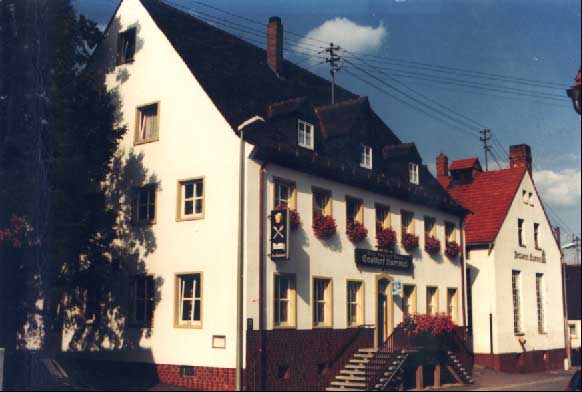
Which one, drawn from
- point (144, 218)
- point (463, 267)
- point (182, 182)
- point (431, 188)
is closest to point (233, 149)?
point (182, 182)

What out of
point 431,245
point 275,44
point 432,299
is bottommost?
point 432,299

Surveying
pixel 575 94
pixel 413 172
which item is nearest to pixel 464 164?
pixel 413 172

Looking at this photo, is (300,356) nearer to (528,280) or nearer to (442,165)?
(528,280)

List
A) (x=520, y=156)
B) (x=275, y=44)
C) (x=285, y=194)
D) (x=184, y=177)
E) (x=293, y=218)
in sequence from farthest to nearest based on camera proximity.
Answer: (x=520, y=156), (x=275, y=44), (x=285, y=194), (x=293, y=218), (x=184, y=177)

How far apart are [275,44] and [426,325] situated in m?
12.8

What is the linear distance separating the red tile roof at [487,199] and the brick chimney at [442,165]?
228 centimetres

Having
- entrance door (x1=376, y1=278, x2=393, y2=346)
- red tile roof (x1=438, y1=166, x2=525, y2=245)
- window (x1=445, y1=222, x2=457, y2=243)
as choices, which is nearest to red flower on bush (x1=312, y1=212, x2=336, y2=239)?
entrance door (x1=376, y1=278, x2=393, y2=346)

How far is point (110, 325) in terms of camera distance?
79.2 feet

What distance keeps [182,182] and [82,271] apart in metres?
4.15

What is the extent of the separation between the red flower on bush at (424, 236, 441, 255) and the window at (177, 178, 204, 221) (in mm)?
12004

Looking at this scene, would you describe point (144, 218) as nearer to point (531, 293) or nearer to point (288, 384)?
point (288, 384)

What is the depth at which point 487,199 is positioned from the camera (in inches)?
1513

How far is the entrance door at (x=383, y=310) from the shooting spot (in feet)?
89.8

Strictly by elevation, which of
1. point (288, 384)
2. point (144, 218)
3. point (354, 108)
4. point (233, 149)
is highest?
point (354, 108)
